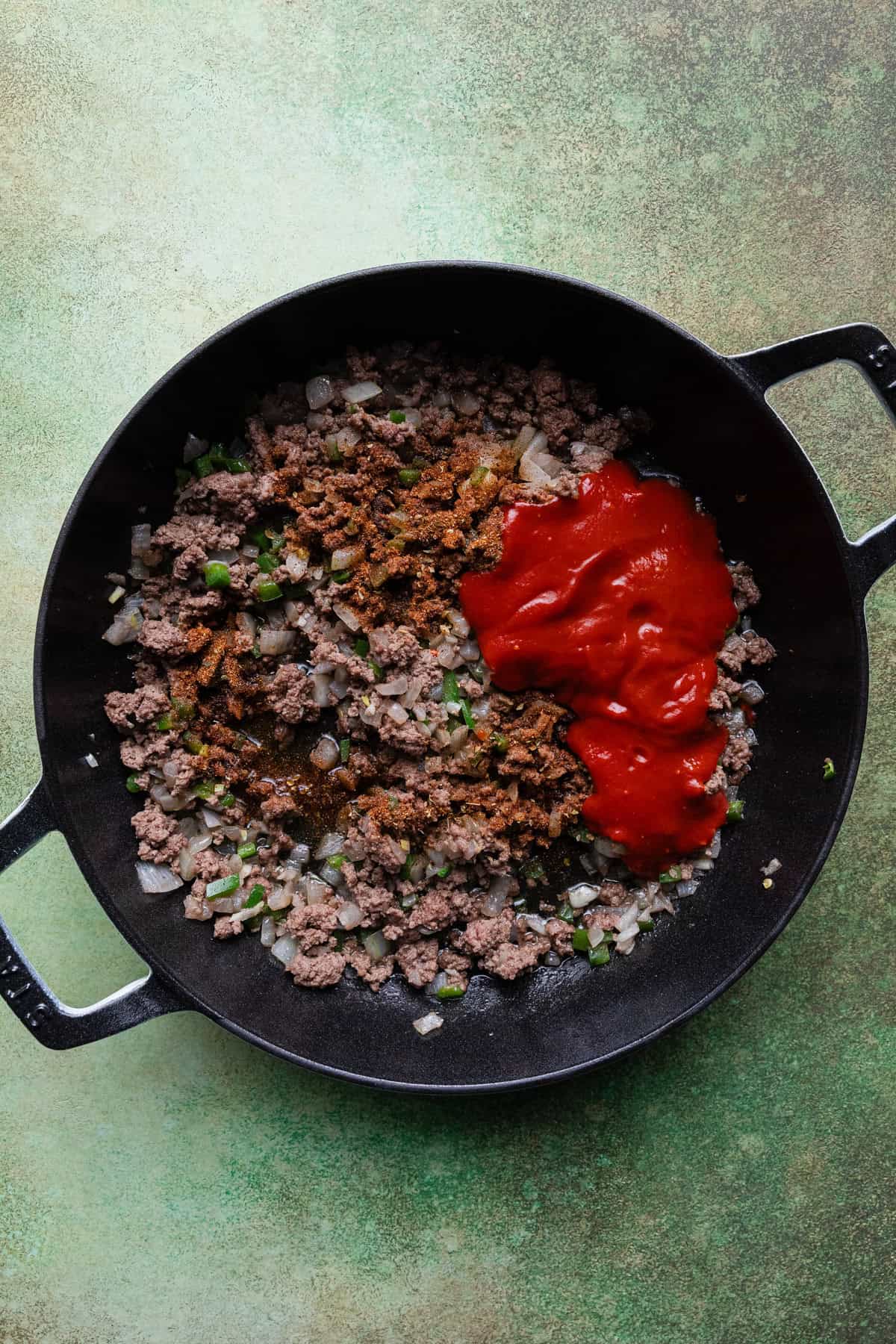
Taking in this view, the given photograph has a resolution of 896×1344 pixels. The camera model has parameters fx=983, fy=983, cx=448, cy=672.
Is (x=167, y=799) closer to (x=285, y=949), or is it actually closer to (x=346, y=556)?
(x=285, y=949)

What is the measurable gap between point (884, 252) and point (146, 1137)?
10.3 feet

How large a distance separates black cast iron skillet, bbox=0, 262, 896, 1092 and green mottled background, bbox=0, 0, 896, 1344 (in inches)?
7.6

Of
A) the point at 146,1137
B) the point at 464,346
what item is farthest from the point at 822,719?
the point at 146,1137

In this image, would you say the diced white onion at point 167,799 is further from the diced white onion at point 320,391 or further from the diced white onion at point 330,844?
the diced white onion at point 320,391

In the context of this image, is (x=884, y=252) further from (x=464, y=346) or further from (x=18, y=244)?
(x=18, y=244)

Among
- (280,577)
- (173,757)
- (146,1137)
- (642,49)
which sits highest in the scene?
(642,49)

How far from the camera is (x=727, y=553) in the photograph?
2.75 m

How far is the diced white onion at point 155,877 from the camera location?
259cm

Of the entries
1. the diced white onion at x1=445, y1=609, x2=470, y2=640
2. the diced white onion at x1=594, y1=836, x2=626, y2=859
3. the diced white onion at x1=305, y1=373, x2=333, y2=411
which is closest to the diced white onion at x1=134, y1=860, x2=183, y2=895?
the diced white onion at x1=445, y1=609, x2=470, y2=640

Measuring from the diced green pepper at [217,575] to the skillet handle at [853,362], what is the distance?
4.47 ft

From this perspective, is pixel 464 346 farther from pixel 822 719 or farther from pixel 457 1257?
pixel 457 1257

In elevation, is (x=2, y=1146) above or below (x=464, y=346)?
below

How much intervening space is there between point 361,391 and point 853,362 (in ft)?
3.97

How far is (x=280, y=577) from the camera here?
258 cm
